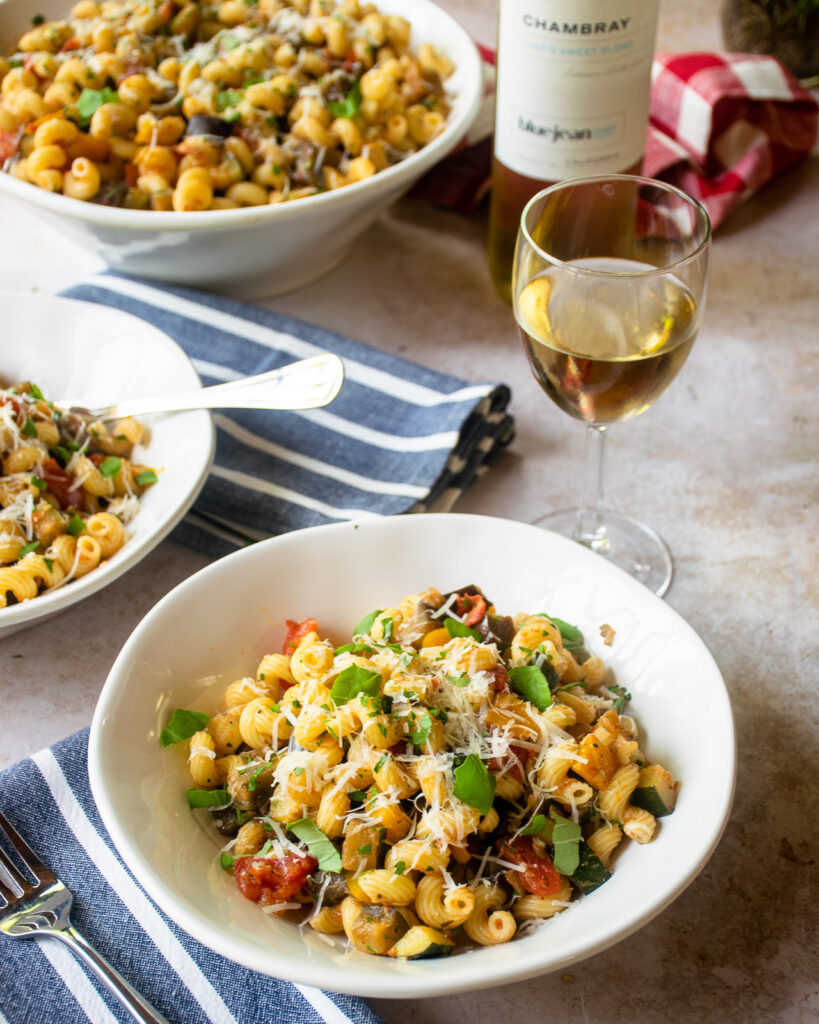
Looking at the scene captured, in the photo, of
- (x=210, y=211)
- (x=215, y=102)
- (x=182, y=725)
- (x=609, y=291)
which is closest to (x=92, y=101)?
(x=215, y=102)

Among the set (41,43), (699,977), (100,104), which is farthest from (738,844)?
(41,43)

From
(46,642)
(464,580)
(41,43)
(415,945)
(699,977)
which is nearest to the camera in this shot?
(415,945)

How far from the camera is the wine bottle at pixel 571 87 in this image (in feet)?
4.03

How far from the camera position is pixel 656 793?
0.83m

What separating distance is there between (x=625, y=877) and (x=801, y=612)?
50 centimetres

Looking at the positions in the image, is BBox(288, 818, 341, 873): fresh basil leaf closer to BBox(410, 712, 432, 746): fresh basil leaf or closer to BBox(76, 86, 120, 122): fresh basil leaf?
BBox(410, 712, 432, 746): fresh basil leaf

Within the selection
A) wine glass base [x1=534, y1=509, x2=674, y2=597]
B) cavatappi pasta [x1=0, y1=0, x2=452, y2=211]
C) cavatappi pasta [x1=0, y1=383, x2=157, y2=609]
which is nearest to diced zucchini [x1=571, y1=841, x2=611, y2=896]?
wine glass base [x1=534, y1=509, x2=674, y2=597]

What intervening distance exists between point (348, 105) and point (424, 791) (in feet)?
3.60

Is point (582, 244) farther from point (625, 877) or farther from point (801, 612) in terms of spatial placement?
point (625, 877)

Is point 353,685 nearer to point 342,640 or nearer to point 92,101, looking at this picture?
point 342,640

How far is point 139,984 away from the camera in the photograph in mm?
846

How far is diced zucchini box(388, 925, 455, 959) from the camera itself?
75cm

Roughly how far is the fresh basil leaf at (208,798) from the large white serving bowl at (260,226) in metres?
0.77

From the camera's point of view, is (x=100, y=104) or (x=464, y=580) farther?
(x=100, y=104)
